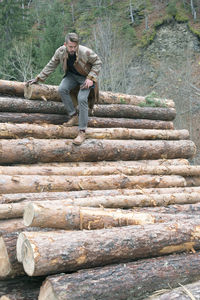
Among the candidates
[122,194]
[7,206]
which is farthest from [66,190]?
[7,206]

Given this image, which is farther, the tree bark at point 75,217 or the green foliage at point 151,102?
the green foliage at point 151,102

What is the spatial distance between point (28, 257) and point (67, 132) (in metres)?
3.39

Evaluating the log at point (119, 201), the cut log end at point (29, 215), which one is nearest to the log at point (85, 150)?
the log at point (119, 201)

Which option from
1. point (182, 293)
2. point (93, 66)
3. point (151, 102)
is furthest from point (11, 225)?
point (151, 102)

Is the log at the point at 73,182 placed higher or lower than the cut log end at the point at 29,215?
lower

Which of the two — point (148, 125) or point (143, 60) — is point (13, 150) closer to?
point (148, 125)

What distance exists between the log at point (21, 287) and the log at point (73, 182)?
4.38 ft

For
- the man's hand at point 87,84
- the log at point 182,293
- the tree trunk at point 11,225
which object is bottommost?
the log at point 182,293

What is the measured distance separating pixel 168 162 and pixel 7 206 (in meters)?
3.84

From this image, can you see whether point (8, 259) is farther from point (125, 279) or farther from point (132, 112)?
point (132, 112)

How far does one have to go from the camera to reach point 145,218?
358cm

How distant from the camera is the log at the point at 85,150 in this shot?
502 centimetres

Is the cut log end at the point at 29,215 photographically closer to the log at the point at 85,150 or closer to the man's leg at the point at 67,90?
the log at the point at 85,150

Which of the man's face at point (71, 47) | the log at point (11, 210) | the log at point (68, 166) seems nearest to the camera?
the log at point (11, 210)
